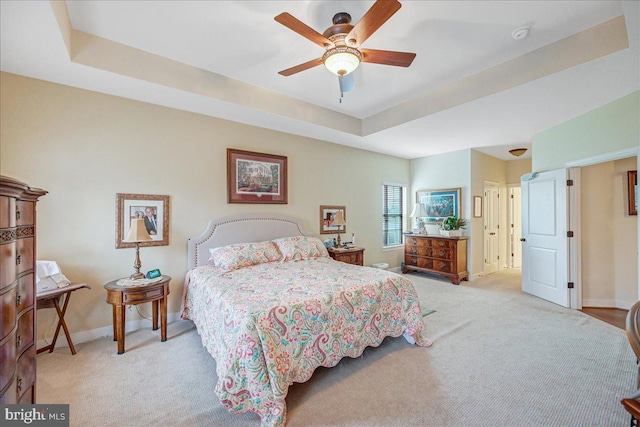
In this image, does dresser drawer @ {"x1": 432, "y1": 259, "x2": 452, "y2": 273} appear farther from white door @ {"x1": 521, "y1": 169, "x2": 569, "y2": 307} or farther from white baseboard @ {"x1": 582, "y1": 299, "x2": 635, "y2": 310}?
white baseboard @ {"x1": 582, "y1": 299, "x2": 635, "y2": 310}

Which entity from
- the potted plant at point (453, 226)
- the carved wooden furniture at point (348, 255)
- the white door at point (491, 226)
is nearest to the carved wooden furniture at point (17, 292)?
the carved wooden furniture at point (348, 255)

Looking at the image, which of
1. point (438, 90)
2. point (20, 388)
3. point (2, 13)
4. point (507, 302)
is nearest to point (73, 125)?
point (2, 13)

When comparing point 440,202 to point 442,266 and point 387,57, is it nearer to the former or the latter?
point 442,266

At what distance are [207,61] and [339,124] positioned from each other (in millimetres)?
2088

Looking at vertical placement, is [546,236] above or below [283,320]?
above

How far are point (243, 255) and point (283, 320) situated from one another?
1.61 m

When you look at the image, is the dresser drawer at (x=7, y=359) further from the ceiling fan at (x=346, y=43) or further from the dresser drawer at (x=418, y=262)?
the dresser drawer at (x=418, y=262)

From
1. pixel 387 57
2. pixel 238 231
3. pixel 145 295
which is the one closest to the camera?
pixel 387 57

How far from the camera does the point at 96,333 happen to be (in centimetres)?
293

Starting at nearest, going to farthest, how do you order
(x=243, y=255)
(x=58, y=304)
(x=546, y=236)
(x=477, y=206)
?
(x=58, y=304), (x=243, y=255), (x=546, y=236), (x=477, y=206)

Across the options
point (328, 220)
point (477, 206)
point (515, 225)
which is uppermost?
point (477, 206)

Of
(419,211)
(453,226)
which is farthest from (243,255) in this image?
(419,211)

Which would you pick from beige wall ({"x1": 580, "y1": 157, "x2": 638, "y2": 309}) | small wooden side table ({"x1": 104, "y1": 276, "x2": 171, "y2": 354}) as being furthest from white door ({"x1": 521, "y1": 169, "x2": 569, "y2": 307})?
small wooden side table ({"x1": 104, "y1": 276, "x2": 171, "y2": 354})

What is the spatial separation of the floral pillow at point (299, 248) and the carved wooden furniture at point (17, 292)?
7.99ft
